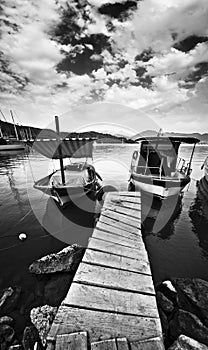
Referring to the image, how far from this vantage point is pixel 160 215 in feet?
36.1

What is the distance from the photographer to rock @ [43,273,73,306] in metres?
4.91

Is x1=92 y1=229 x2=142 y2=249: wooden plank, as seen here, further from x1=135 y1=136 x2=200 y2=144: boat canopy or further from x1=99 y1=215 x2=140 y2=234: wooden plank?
x1=135 y1=136 x2=200 y2=144: boat canopy

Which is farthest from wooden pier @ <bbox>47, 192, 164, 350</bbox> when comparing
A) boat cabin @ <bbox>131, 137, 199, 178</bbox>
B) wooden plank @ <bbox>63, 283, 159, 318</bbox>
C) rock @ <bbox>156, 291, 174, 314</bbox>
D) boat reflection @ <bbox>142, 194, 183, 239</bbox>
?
boat cabin @ <bbox>131, 137, 199, 178</bbox>

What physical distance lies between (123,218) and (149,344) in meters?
4.68

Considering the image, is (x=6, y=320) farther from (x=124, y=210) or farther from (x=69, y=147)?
(x=69, y=147)

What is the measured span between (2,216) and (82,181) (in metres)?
A: 6.02

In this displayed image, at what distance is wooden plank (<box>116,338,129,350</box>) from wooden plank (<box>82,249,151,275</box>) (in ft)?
5.37

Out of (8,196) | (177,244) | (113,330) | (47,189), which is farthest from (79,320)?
(8,196)

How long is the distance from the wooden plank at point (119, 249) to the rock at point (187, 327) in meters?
1.61

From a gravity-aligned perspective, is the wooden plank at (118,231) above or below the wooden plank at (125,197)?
above

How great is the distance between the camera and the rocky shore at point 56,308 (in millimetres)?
3701

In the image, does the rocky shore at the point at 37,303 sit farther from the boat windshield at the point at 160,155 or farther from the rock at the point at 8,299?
the boat windshield at the point at 160,155

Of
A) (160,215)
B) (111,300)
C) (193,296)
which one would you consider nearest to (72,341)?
(111,300)

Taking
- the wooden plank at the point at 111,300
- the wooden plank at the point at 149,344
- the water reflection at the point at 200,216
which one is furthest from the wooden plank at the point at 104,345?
the water reflection at the point at 200,216
